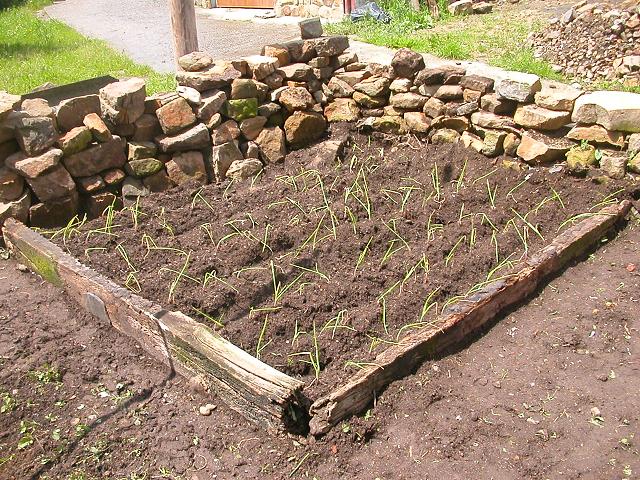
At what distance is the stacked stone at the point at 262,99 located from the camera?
5957 millimetres

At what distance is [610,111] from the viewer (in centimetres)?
509

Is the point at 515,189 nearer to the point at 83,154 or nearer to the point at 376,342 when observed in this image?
the point at 376,342

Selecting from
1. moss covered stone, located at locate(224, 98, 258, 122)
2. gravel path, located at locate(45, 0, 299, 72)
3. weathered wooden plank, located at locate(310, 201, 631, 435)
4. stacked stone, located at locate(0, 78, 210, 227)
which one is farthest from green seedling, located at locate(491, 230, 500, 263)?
gravel path, located at locate(45, 0, 299, 72)

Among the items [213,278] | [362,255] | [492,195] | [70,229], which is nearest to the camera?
[213,278]

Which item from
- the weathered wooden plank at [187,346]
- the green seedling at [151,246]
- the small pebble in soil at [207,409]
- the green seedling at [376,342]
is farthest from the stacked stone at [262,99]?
the small pebble in soil at [207,409]

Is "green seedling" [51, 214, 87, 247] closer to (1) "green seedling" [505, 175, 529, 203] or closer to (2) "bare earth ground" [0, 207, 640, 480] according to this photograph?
(2) "bare earth ground" [0, 207, 640, 480]

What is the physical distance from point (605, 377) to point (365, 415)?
136 cm

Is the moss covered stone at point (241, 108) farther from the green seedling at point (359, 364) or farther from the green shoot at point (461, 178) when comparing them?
the green seedling at point (359, 364)

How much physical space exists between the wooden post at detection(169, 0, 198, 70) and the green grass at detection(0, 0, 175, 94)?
1.60 feet

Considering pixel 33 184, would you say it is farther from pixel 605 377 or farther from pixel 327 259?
pixel 605 377

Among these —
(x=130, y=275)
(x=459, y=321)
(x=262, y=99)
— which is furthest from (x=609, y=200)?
(x=130, y=275)

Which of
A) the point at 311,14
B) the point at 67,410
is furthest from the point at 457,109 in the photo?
the point at 311,14

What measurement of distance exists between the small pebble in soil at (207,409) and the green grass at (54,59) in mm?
4373

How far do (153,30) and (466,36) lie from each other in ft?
20.6
